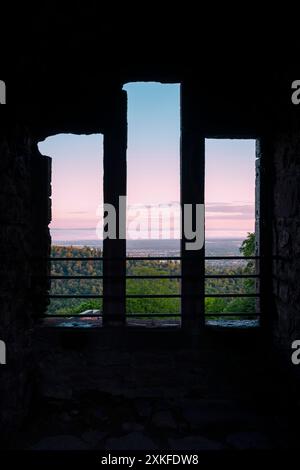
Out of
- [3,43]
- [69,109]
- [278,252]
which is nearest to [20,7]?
[3,43]

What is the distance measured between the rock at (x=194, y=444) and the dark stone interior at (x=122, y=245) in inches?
4.1

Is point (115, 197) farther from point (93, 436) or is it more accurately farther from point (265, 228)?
point (93, 436)

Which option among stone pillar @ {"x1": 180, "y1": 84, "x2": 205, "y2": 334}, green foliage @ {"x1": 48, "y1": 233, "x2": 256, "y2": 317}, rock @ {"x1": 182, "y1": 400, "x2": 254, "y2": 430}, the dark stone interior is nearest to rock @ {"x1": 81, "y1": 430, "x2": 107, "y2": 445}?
the dark stone interior

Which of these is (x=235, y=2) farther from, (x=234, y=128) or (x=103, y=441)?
(x=103, y=441)

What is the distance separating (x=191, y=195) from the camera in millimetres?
4266

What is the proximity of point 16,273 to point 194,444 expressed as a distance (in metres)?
A: 2.04

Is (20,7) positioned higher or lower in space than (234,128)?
higher

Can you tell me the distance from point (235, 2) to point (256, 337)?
308 centimetres

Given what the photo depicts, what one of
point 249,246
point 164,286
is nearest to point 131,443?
point 249,246

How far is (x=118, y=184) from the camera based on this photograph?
4289 millimetres

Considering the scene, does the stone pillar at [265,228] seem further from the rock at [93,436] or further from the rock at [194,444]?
the rock at [93,436]

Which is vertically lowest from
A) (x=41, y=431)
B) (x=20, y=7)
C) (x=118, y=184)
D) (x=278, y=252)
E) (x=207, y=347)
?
(x=41, y=431)

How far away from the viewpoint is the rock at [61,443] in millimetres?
3229

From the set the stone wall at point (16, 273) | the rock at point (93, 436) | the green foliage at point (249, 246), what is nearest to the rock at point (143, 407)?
the rock at point (93, 436)
